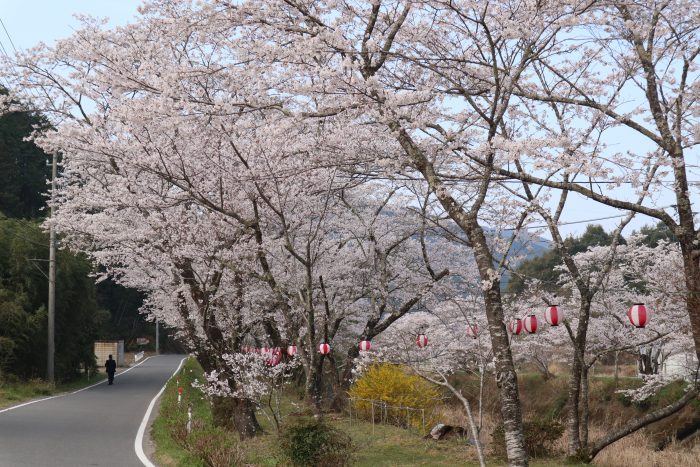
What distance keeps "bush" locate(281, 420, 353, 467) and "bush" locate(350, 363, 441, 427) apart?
330 inches

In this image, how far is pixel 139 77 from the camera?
10.0 meters

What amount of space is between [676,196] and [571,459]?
5046 mm

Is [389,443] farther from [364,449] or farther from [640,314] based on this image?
[640,314]

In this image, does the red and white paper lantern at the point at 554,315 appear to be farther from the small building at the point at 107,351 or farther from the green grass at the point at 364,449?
the small building at the point at 107,351

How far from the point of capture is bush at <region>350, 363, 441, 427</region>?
18.8 m

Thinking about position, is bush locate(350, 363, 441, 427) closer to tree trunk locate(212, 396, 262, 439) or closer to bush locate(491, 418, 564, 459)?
tree trunk locate(212, 396, 262, 439)

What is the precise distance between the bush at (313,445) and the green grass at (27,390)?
1304 centimetres

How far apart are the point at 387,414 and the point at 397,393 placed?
0.62 m

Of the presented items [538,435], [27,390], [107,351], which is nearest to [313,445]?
[538,435]

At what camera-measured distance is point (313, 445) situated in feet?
33.4

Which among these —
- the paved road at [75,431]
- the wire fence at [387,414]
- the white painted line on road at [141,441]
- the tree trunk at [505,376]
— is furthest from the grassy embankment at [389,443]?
the tree trunk at [505,376]

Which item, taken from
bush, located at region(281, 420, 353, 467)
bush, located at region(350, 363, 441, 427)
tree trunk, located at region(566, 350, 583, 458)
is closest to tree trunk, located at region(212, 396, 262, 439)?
bush, located at region(350, 363, 441, 427)

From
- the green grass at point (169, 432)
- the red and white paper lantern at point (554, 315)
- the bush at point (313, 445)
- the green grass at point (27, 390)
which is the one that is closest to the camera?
the bush at point (313, 445)

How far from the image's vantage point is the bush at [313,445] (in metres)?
10.2
